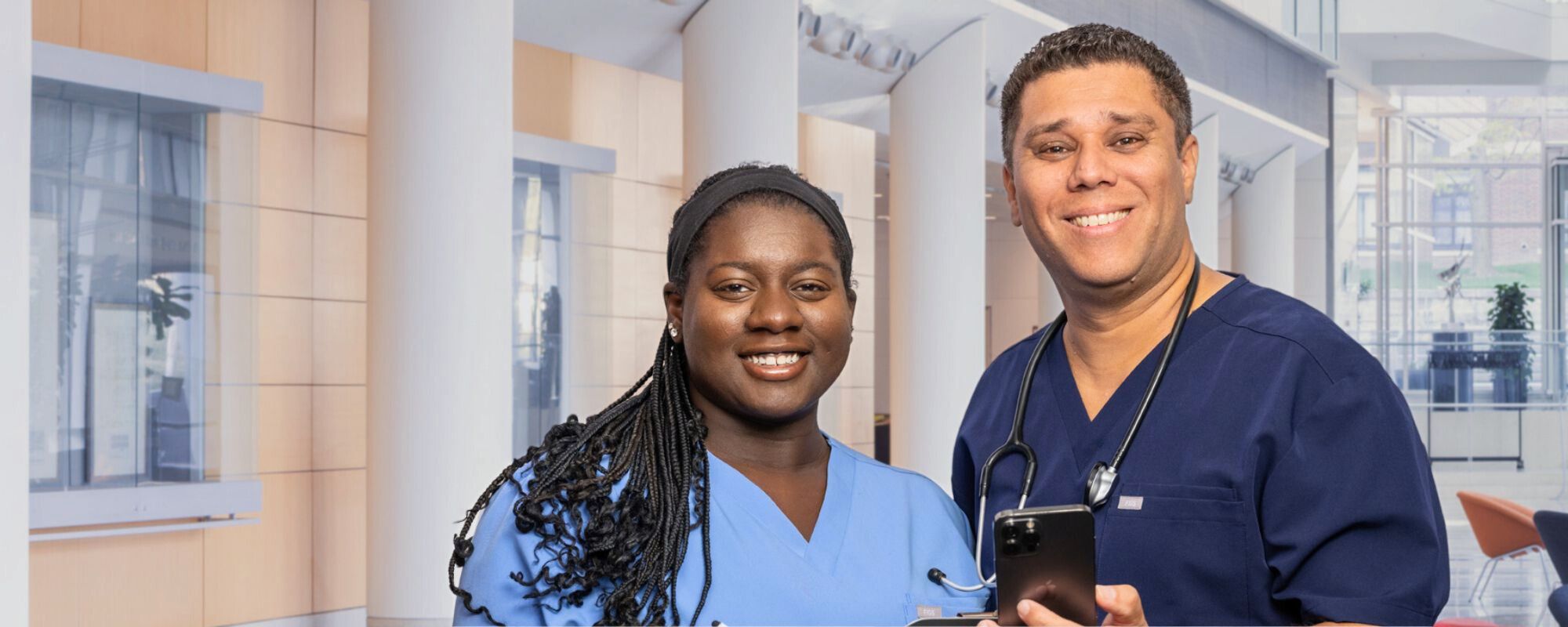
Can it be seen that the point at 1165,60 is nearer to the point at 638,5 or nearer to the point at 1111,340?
the point at 1111,340

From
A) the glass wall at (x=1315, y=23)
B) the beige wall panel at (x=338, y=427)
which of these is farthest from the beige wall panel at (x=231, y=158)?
the glass wall at (x=1315, y=23)

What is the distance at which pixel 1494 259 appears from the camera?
21.0m

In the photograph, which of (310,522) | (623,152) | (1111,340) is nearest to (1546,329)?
(623,152)

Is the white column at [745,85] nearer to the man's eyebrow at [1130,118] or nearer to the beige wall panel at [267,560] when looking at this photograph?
the beige wall panel at [267,560]

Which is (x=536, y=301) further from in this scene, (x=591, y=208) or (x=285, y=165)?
(x=285, y=165)

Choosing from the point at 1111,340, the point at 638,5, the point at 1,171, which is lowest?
the point at 1111,340

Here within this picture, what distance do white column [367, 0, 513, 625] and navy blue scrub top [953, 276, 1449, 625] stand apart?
4347mm

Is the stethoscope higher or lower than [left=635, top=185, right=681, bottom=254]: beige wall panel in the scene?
lower

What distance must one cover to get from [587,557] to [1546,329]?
67.7ft

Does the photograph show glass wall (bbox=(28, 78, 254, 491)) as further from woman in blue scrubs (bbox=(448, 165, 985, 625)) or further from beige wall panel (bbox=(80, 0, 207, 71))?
woman in blue scrubs (bbox=(448, 165, 985, 625))

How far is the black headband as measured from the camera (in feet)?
6.02

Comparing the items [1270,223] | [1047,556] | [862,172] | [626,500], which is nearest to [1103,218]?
[1047,556]

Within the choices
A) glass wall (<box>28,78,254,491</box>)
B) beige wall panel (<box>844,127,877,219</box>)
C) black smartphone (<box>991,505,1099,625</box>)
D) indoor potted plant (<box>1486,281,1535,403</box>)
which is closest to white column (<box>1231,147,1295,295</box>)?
indoor potted plant (<box>1486,281,1535,403</box>)

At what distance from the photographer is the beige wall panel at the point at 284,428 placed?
6.96 m
